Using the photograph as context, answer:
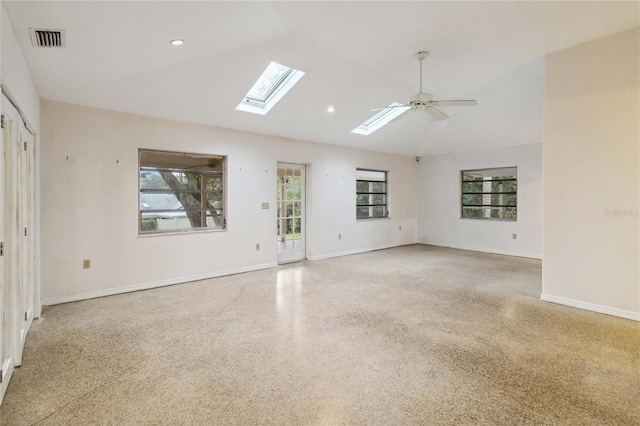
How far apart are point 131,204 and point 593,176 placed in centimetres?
562

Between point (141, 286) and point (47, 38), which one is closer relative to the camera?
point (47, 38)

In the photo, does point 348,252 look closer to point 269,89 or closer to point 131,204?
point 269,89

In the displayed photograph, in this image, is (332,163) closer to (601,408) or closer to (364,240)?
(364,240)

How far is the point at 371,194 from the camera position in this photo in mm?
7844

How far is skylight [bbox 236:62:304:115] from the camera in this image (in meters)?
4.31

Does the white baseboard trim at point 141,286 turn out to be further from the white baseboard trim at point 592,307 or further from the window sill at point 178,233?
the white baseboard trim at point 592,307

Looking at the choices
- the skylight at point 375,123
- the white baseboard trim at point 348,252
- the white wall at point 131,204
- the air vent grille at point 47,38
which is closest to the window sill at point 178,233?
the white wall at point 131,204

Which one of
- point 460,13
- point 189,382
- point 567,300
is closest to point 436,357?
point 189,382

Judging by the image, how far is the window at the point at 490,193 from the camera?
7004mm

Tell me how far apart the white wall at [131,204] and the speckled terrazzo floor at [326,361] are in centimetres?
45

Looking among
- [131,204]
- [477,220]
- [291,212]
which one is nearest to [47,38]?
[131,204]

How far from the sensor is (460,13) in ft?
9.39

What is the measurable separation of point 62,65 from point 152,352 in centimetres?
289

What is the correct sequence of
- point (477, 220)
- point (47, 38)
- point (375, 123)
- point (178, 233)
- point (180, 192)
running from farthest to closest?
point (477, 220) < point (375, 123) < point (180, 192) < point (178, 233) < point (47, 38)
